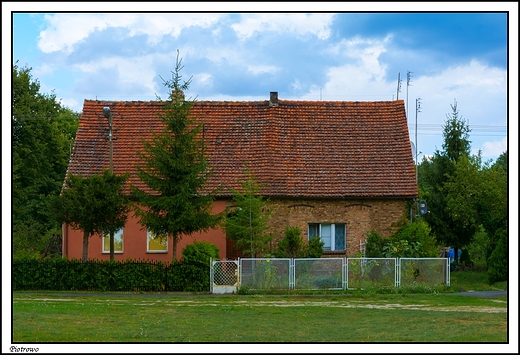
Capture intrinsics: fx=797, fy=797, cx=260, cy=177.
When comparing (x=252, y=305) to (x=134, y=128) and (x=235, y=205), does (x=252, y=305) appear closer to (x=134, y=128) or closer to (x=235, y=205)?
(x=235, y=205)

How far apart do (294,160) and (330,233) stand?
360 cm

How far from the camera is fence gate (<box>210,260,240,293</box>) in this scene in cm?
2727

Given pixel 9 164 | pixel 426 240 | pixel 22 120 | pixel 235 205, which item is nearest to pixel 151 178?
pixel 235 205

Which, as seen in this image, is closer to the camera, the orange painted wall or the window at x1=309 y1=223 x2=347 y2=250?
the orange painted wall

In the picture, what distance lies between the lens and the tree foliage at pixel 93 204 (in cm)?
2738

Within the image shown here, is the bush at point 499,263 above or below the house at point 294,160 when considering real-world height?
below

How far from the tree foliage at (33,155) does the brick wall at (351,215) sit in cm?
1501

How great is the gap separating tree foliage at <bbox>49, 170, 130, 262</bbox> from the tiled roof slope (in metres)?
5.44

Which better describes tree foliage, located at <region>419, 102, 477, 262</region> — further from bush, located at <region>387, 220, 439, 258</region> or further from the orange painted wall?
the orange painted wall

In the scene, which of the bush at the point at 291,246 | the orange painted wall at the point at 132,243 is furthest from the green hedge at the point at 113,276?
the orange painted wall at the point at 132,243

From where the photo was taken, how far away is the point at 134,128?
36.1 metres

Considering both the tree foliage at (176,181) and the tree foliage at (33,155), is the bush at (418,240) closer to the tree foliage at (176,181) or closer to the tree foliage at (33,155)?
the tree foliage at (176,181)

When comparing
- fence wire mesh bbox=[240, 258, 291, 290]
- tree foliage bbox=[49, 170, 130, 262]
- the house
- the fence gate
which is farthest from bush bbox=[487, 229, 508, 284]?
tree foliage bbox=[49, 170, 130, 262]

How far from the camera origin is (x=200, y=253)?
2809cm
